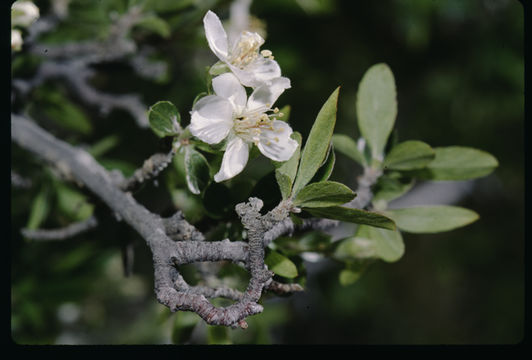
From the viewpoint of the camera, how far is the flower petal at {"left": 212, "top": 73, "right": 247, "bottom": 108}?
612 mm

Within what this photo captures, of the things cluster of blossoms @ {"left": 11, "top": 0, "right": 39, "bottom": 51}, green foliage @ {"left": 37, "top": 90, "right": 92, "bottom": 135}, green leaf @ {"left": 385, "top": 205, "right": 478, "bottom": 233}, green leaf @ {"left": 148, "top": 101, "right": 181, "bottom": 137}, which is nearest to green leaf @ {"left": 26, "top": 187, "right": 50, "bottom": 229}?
green foliage @ {"left": 37, "top": 90, "right": 92, "bottom": 135}

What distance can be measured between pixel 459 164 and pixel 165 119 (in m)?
0.53

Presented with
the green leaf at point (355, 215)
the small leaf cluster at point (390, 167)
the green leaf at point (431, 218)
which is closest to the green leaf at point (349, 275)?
the small leaf cluster at point (390, 167)

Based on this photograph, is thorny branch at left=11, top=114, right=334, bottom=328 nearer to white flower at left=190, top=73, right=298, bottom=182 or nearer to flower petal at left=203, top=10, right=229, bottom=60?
white flower at left=190, top=73, right=298, bottom=182

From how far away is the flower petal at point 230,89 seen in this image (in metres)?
0.61

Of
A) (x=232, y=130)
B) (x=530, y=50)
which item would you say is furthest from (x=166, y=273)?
(x=530, y=50)

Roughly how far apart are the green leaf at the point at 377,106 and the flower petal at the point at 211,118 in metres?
0.32

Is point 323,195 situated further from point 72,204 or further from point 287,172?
point 72,204

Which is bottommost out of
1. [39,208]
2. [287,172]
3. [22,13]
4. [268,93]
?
[39,208]

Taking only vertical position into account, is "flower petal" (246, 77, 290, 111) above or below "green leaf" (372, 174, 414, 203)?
above

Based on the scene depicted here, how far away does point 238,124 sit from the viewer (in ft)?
2.15

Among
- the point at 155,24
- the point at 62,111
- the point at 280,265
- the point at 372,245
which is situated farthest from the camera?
the point at 62,111

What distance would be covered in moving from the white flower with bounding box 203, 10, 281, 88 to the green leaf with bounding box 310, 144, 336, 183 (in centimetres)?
13

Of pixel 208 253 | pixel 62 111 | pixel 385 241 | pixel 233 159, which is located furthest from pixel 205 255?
pixel 62 111
